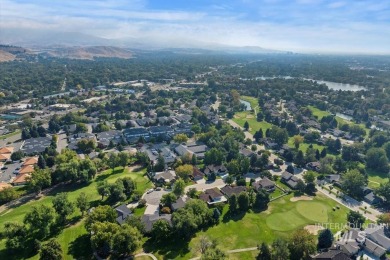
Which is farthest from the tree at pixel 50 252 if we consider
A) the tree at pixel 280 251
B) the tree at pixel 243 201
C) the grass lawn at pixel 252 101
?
the grass lawn at pixel 252 101

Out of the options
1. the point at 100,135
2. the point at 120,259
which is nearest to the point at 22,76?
the point at 100,135

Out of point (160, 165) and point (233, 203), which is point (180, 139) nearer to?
point (160, 165)

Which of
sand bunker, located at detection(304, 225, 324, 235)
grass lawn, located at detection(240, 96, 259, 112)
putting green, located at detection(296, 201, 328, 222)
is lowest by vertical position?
sand bunker, located at detection(304, 225, 324, 235)

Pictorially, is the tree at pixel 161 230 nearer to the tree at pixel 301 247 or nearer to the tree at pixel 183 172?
the tree at pixel 301 247

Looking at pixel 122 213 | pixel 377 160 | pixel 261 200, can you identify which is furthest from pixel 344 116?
pixel 122 213

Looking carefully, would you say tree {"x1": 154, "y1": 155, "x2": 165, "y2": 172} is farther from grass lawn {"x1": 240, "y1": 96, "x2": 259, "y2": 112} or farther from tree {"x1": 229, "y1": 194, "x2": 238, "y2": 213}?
grass lawn {"x1": 240, "y1": 96, "x2": 259, "y2": 112}

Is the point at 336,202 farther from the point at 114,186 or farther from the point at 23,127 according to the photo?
the point at 23,127

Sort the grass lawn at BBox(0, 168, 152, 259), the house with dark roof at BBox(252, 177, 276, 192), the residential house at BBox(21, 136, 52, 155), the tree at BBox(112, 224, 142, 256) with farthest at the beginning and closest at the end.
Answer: the residential house at BBox(21, 136, 52, 155)
the house with dark roof at BBox(252, 177, 276, 192)
the grass lawn at BBox(0, 168, 152, 259)
the tree at BBox(112, 224, 142, 256)

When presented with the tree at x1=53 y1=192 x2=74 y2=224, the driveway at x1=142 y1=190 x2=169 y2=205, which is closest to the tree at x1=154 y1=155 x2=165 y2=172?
the driveway at x1=142 y1=190 x2=169 y2=205
